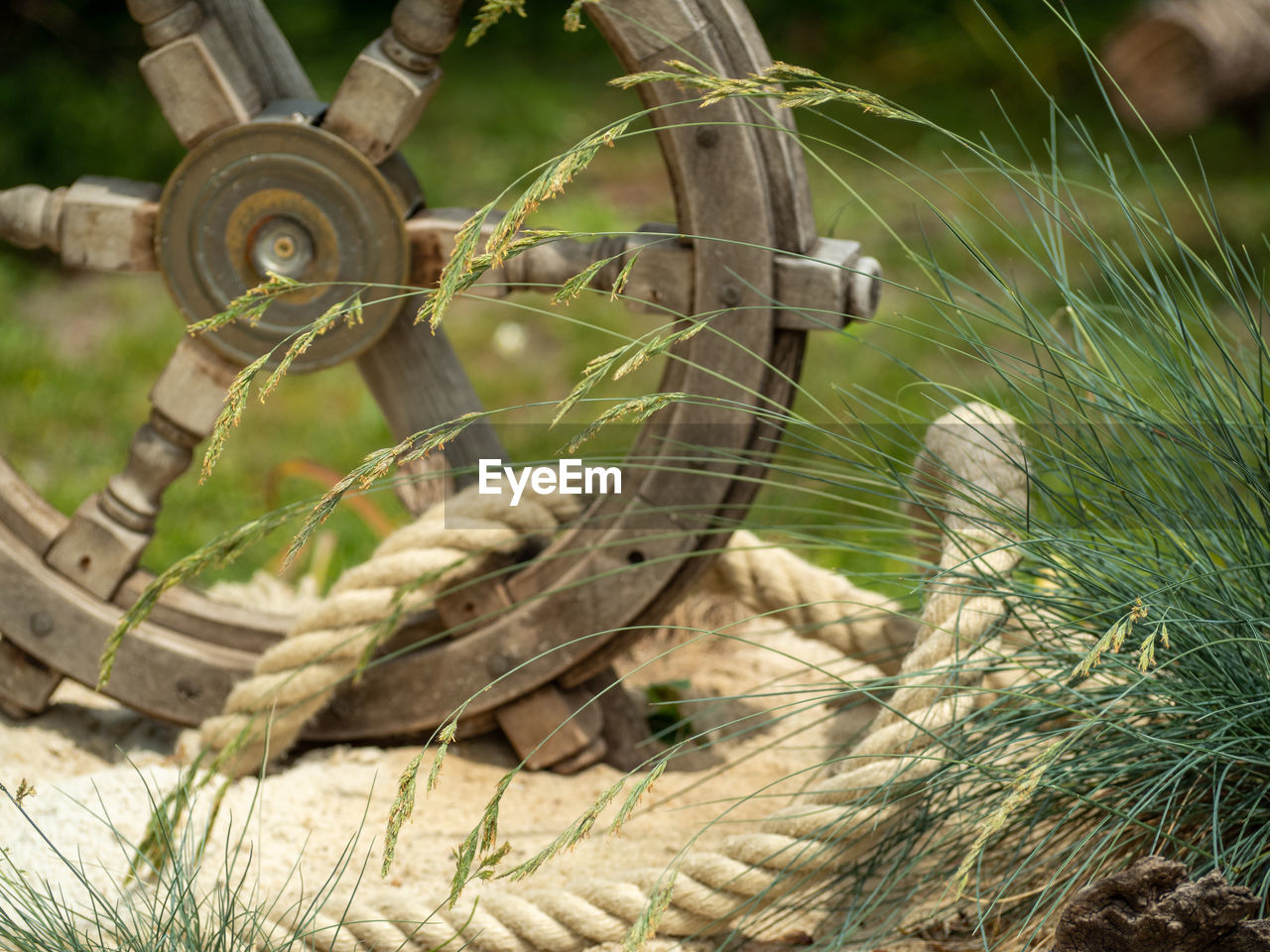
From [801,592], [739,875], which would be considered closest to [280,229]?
[801,592]

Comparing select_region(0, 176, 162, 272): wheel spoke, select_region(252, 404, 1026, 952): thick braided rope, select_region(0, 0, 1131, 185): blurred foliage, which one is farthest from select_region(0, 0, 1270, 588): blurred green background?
select_region(252, 404, 1026, 952): thick braided rope

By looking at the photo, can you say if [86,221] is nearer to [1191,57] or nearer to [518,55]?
[1191,57]

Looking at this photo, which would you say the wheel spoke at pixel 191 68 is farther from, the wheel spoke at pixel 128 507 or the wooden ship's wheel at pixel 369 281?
the wheel spoke at pixel 128 507

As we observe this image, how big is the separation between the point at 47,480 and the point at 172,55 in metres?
1.81

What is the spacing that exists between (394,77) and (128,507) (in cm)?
65

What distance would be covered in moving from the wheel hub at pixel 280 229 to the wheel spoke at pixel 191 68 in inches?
1.4

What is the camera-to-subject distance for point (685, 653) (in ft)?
6.88

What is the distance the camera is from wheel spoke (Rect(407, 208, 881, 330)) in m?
1.46

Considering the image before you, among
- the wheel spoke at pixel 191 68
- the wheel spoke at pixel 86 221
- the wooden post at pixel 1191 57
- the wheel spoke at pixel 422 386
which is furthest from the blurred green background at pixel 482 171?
the wheel spoke at pixel 191 68

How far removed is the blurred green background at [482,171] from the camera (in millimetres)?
3221

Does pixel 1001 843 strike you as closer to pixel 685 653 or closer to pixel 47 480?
pixel 685 653

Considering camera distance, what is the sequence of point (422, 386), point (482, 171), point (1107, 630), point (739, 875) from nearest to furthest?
point (1107, 630)
point (739, 875)
point (422, 386)
point (482, 171)

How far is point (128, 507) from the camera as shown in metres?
1.65

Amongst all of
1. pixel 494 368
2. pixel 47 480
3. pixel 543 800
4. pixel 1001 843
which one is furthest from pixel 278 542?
pixel 1001 843
